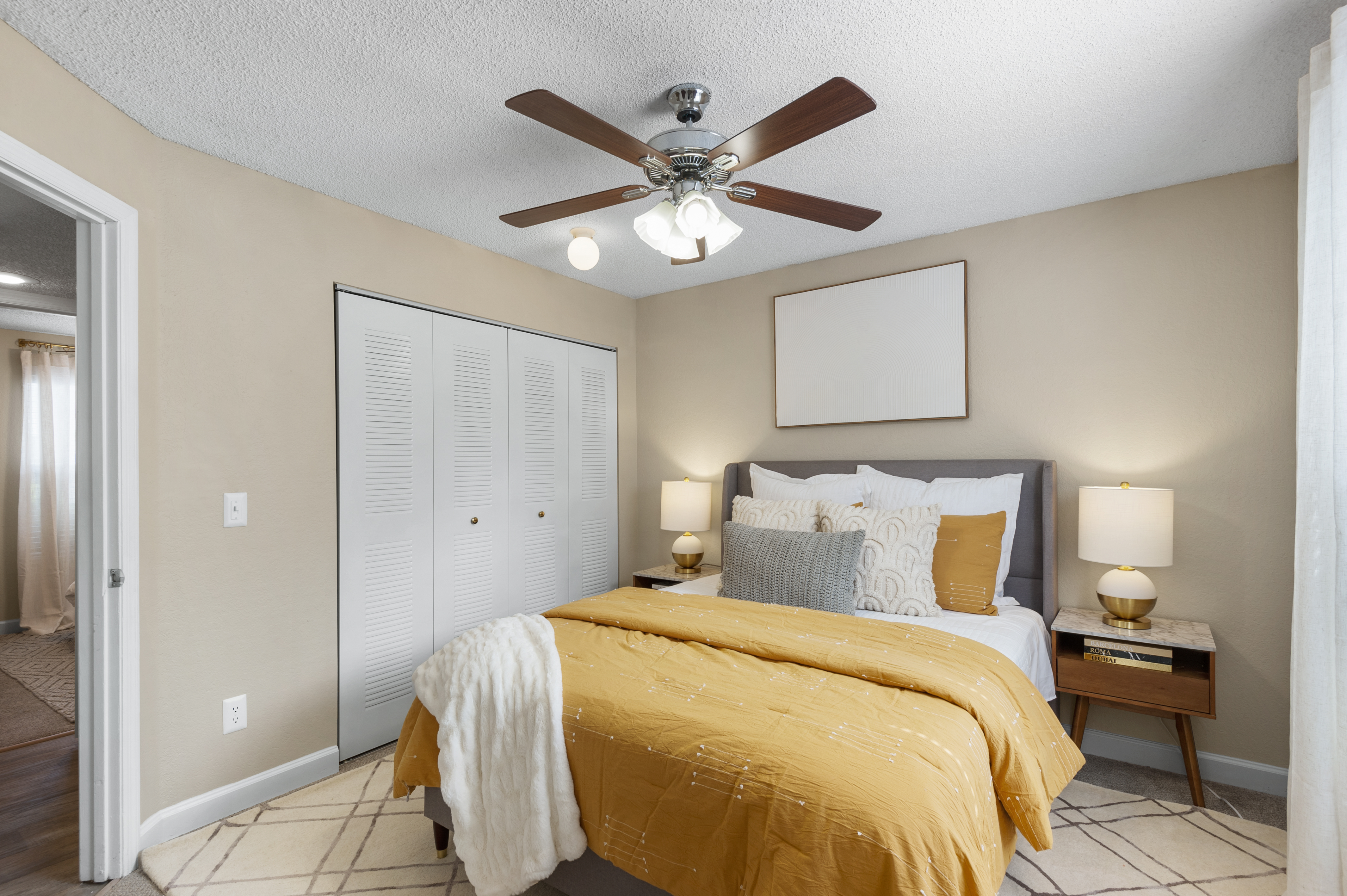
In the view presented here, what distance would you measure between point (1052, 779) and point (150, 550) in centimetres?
286

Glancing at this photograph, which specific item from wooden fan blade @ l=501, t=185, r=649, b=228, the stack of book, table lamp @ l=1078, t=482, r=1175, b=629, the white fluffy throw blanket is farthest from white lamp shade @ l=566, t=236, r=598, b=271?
the stack of book

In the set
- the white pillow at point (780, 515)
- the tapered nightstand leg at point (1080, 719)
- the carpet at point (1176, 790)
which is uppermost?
the white pillow at point (780, 515)

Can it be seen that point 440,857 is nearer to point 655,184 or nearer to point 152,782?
point 152,782

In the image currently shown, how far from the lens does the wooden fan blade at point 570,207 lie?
195cm

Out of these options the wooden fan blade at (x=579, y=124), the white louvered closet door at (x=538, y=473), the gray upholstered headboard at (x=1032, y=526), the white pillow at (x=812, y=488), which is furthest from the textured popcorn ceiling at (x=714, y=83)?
the white pillow at (x=812, y=488)

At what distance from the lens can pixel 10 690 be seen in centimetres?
355

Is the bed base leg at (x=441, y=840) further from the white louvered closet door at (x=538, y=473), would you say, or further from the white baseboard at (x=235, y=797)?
the white louvered closet door at (x=538, y=473)

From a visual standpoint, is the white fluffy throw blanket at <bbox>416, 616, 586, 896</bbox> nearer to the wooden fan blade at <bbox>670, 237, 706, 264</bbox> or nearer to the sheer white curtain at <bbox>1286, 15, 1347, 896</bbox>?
the wooden fan blade at <bbox>670, 237, 706, 264</bbox>

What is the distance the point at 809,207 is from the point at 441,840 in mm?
2323

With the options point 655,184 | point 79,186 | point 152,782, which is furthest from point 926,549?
point 79,186

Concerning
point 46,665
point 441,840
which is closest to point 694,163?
point 441,840

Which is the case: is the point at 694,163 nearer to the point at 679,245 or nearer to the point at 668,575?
the point at 679,245

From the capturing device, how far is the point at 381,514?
2834 mm

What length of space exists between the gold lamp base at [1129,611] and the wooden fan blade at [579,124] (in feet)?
7.60
